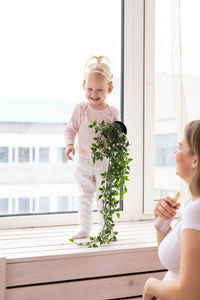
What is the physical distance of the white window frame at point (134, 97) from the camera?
2006mm

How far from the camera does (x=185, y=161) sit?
1.01 metres

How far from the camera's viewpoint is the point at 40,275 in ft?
4.22

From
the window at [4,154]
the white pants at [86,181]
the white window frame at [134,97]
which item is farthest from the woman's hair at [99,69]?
→ the window at [4,154]

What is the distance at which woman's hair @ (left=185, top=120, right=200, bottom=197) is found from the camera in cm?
94

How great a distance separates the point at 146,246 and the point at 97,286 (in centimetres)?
25

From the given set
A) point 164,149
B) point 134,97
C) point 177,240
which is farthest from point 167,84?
point 177,240

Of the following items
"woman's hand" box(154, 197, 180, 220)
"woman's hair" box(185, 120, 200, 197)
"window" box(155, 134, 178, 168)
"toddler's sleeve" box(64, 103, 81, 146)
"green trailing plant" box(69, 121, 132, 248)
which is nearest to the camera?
"woman's hair" box(185, 120, 200, 197)

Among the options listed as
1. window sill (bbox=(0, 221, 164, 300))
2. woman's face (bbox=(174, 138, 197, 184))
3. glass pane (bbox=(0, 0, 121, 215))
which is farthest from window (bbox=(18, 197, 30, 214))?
woman's face (bbox=(174, 138, 197, 184))

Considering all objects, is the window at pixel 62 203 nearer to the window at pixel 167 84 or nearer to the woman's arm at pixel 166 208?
the window at pixel 167 84

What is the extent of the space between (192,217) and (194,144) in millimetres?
195

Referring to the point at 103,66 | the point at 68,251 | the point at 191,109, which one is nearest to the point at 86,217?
the point at 68,251

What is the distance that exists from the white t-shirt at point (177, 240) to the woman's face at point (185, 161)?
0.25ft

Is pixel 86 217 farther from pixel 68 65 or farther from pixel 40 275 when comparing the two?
pixel 68 65

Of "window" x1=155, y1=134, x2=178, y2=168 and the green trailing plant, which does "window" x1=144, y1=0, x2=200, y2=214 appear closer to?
"window" x1=155, y1=134, x2=178, y2=168
